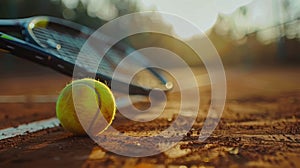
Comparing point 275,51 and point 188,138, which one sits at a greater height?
point 275,51

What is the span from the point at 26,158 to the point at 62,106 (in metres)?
0.50

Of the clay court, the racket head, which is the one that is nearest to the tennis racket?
the racket head

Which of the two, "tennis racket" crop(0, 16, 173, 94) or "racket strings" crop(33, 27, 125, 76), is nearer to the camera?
"tennis racket" crop(0, 16, 173, 94)

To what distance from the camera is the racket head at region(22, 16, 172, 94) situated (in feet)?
9.31

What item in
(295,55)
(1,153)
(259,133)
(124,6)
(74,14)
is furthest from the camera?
(124,6)

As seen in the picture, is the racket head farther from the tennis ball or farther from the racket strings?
the tennis ball

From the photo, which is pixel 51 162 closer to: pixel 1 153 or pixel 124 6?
pixel 1 153

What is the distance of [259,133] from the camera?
2.34 m

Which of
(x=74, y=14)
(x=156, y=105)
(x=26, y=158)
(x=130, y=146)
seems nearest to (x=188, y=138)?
(x=130, y=146)

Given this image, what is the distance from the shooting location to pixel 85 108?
2107mm

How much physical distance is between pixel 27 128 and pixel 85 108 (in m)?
0.91

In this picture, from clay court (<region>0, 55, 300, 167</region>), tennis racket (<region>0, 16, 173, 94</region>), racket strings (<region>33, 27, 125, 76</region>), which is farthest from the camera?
racket strings (<region>33, 27, 125, 76</region>)

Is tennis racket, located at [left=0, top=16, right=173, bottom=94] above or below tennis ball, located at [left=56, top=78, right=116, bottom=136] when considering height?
above

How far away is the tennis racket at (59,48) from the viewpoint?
262 cm
